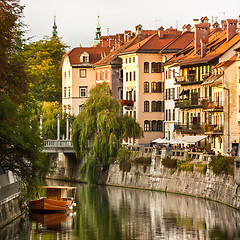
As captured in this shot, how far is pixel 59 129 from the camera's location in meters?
105

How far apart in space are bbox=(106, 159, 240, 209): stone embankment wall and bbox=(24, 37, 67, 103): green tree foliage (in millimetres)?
43031

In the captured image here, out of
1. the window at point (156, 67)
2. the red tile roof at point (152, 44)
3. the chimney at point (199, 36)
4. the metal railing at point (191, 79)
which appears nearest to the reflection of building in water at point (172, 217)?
the metal railing at point (191, 79)

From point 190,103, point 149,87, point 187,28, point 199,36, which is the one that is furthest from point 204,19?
point 190,103

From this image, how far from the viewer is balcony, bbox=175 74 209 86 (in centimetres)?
9872

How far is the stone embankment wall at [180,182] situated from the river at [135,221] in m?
0.80

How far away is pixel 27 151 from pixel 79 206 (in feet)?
67.0

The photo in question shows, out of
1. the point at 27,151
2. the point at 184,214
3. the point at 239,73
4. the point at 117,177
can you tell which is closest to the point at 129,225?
the point at 184,214

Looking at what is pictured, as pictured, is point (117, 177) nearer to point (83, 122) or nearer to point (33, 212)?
point (83, 122)

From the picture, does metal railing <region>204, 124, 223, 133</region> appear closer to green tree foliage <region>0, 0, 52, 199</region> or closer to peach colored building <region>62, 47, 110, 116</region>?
green tree foliage <region>0, 0, 52, 199</region>

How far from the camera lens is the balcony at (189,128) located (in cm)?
9675

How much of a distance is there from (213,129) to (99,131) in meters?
11.0

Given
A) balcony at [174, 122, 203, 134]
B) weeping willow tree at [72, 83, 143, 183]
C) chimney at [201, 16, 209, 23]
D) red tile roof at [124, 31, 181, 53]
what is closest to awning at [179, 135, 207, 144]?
balcony at [174, 122, 203, 134]

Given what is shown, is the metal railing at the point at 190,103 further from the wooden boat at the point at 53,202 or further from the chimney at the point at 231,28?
the wooden boat at the point at 53,202

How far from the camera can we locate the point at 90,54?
137125 millimetres
